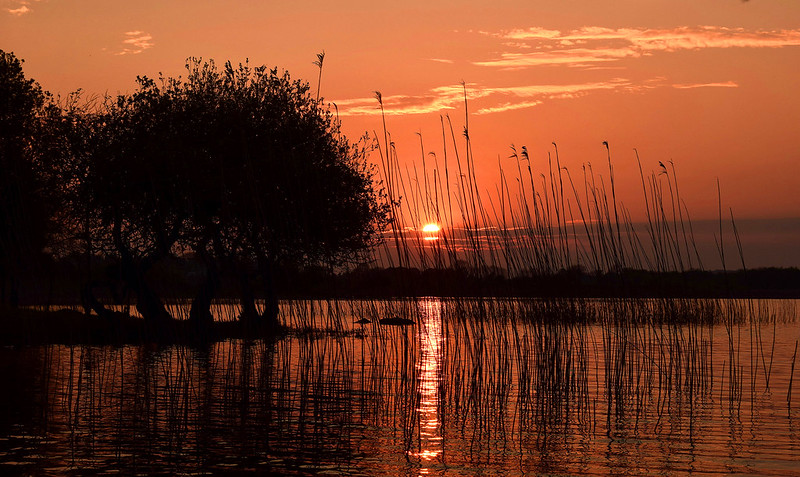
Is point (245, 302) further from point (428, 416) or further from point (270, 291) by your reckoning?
point (428, 416)

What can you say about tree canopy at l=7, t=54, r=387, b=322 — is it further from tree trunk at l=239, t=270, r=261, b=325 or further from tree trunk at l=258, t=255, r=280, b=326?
tree trunk at l=258, t=255, r=280, b=326

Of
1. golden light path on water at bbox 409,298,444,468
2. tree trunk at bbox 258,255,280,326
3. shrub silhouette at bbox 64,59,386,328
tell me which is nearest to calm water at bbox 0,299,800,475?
golden light path on water at bbox 409,298,444,468

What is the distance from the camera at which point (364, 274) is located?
11828mm

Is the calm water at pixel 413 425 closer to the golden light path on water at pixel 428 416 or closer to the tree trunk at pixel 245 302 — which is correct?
the golden light path on water at pixel 428 416

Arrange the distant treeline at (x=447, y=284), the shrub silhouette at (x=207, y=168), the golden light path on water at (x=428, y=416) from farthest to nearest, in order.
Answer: the shrub silhouette at (x=207, y=168)
the distant treeline at (x=447, y=284)
the golden light path on water at (x=428, y=416)

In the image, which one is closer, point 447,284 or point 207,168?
point 447,284

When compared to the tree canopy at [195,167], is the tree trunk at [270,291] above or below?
below

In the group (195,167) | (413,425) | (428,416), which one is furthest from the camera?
(195,167)

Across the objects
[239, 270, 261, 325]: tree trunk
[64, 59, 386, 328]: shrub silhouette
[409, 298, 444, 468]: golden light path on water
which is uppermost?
[64, 59, 386, 328]: shrub silhouette

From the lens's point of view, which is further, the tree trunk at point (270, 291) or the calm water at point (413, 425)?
the tree trunk at point (270, 291)

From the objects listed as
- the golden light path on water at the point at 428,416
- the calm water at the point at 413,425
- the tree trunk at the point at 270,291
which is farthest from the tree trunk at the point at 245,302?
the golden light path on water at the point at 428,416

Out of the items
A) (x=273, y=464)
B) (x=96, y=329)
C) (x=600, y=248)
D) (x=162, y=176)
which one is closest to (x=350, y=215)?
(x=162, y=176)

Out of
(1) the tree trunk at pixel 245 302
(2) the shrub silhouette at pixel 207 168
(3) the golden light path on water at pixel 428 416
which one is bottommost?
(3) the golden light path on water at pixel 428 416

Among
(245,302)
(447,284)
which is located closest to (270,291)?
(245,302)
